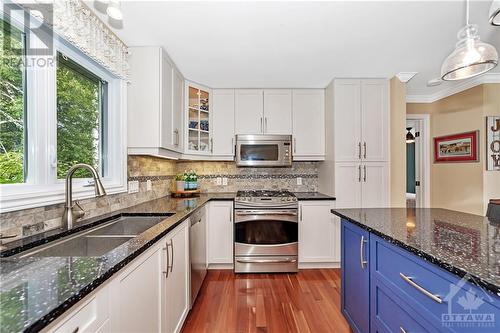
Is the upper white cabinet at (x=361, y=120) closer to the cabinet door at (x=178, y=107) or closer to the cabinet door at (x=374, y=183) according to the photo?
the cabinet door at (x=374, y=183)

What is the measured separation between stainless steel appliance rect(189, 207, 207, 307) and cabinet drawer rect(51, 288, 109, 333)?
3.85 feet

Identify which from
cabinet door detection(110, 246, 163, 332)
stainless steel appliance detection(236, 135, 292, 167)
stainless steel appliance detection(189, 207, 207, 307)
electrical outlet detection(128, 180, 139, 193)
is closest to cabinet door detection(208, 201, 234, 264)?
stainless steel appliance detection(189, 207, 207, 307)

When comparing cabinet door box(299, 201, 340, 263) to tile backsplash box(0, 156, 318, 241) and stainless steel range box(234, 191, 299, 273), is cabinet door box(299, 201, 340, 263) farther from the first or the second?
tile backsplash box(0, 156, 318, 241)

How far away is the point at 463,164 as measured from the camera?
3.21 meters

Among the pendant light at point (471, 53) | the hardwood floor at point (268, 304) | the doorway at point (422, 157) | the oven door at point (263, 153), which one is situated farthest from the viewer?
the doorway at point (422, 157)

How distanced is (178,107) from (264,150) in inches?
45.8

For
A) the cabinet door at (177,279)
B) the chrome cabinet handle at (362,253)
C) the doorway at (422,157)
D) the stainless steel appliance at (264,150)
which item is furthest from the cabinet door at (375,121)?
the cabinet door at (177,279)

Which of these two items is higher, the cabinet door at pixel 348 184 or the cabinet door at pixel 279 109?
the cabinet door at pixel 279 109

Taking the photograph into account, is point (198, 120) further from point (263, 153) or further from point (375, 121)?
point (375, 121)

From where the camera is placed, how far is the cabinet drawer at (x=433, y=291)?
0.77 meters

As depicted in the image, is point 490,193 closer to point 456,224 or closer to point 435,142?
point 435,142

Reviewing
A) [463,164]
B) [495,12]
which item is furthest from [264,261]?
[463,164]

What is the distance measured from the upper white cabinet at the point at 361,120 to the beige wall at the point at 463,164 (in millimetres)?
1144

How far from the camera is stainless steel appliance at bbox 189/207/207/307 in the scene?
6.75 feet
